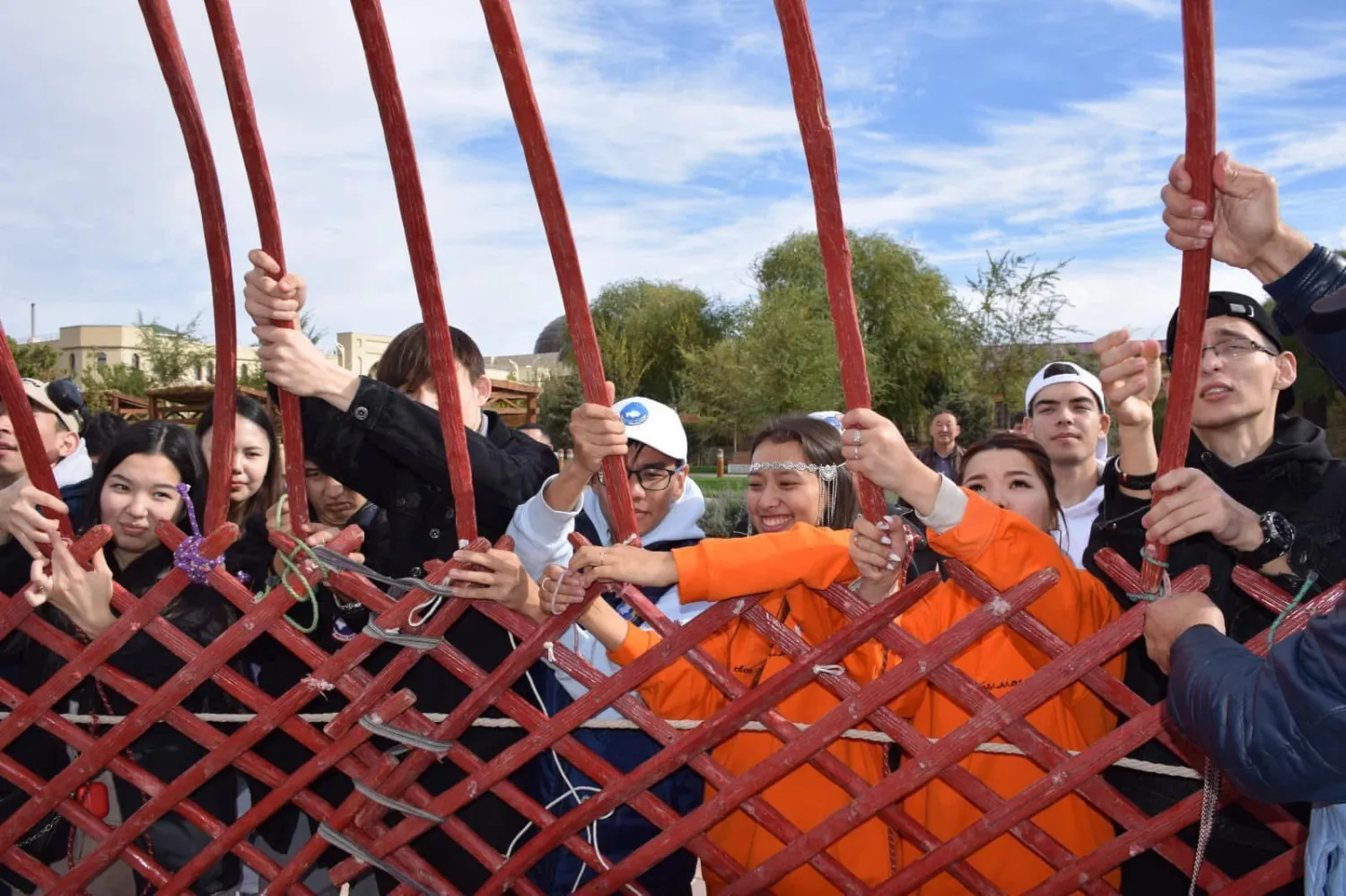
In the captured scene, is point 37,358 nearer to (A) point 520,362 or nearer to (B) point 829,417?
(B) point 829,417

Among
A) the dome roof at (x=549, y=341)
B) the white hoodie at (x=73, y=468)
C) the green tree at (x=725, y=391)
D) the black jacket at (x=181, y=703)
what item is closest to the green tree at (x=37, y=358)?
the green tree at (x=725, y=391)

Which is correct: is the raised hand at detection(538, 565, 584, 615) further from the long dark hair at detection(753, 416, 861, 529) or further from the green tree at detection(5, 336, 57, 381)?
the green tree at detection(5, 336, 57, 381)

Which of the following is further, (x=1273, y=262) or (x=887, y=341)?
(x=887, y=341)

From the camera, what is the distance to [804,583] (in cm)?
201

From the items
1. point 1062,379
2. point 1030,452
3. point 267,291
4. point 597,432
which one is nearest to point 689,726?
point 597,432

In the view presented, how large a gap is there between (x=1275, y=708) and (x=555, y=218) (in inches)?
58.3

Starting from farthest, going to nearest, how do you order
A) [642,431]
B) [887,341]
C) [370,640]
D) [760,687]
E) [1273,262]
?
[887,341] < [642,431] < [370,640] < [760,687] < [1273,262]

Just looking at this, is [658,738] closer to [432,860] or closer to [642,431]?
[432,860]

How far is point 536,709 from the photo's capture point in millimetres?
2189

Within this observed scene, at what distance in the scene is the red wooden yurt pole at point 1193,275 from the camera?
5.37 feet

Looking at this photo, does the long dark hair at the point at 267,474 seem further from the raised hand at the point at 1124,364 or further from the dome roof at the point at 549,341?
the dome roof at the point at 549,341

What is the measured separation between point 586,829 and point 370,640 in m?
0.68

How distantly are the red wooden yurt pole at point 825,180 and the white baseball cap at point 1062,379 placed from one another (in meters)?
1.95

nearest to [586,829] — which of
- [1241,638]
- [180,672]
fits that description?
[180,672]
